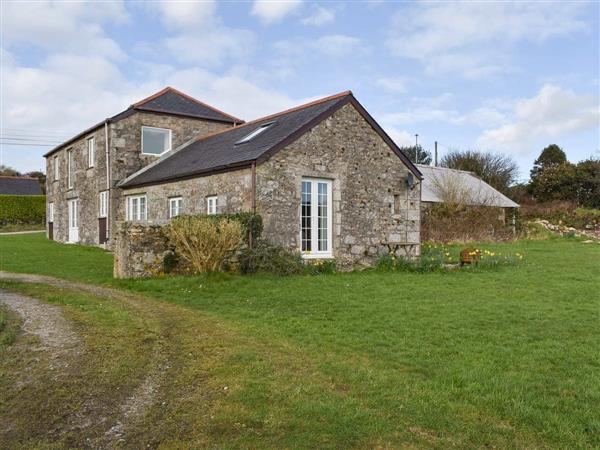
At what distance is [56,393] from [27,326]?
9.32 ft

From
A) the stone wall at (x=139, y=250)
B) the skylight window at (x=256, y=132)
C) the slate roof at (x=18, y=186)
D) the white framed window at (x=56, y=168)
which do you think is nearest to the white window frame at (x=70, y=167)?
the white framed window at (x=56, y=168)

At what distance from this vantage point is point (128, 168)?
20125 millimetres

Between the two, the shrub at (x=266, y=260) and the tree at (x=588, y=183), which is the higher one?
the tree at (x=588, y=183)

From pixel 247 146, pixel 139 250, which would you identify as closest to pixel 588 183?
pixel 247 146

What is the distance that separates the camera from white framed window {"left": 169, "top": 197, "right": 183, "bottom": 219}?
1592 centimetres

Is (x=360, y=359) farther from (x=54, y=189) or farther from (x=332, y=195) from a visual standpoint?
(x=54, y=189)

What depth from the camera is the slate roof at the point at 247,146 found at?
13148 millimetres

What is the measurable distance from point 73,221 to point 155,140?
647 cm

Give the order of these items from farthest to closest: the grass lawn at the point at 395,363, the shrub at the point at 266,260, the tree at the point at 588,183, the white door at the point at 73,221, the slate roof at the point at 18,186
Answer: the slate roof at the point at 18,186
the tree at the point at 588,183
the white door at the point at 73,221
the shrub at the point at 266,260
the grass lawn at the point at 395,363

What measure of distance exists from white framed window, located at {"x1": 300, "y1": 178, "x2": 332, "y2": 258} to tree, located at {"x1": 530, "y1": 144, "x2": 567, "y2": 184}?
43.6 m

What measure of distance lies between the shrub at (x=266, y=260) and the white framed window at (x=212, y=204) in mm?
2478

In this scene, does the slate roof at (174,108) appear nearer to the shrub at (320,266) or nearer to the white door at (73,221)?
the white door at (73,221)

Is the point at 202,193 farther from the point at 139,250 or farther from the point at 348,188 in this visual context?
the point at 348,188

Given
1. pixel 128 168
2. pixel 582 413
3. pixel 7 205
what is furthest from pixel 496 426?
pixel 7 205
